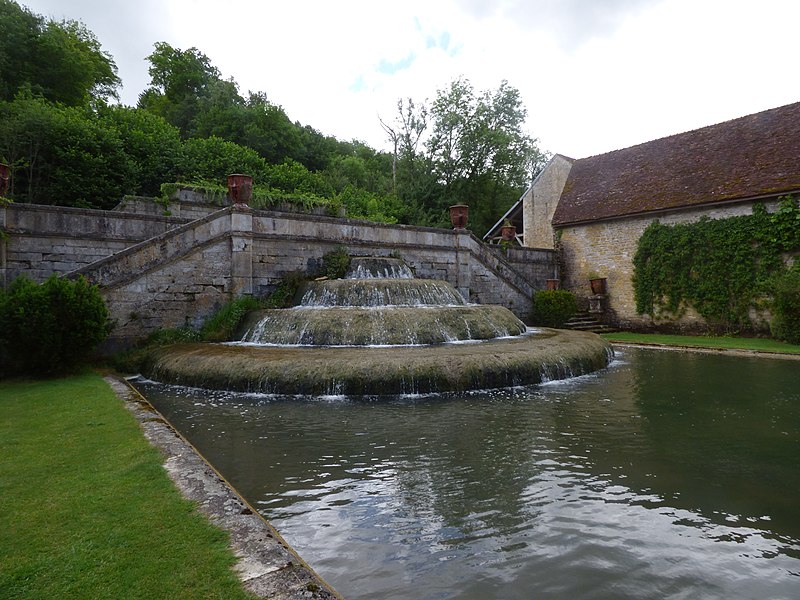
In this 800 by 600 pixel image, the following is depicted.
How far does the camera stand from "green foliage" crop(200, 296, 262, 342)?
1126cm

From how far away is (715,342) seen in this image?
1422 cm

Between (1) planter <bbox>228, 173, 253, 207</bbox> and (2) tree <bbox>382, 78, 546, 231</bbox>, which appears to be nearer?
(1) planter <bbox>228, 173, 253, 207</bbox>

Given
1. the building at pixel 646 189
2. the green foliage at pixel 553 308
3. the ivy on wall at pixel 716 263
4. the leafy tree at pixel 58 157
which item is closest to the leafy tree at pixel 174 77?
the leafy tree at pixel 58 157

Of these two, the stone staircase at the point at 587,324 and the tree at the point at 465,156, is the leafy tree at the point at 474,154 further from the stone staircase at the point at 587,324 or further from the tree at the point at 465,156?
the stone staircase at the point at 587,324

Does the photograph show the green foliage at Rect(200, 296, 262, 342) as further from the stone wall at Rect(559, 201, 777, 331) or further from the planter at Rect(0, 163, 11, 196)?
the stone wall at Rect(559, 201, 777, 331)

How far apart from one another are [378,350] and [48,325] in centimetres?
541

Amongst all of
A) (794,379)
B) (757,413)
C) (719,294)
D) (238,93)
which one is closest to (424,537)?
(757,413)

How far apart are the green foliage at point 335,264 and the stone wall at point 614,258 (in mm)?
11520

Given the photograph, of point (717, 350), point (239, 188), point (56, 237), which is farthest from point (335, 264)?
point (717, 350)

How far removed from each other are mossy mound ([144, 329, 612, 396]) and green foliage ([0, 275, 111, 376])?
1350 mm

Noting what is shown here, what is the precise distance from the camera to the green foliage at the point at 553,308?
17.7m

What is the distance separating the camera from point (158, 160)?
17.9 m

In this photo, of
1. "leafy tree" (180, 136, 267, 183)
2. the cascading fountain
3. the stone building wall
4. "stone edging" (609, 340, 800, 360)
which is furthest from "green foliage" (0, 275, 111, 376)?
the stone building wall

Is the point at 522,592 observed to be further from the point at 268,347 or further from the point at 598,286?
the point at 598,286
